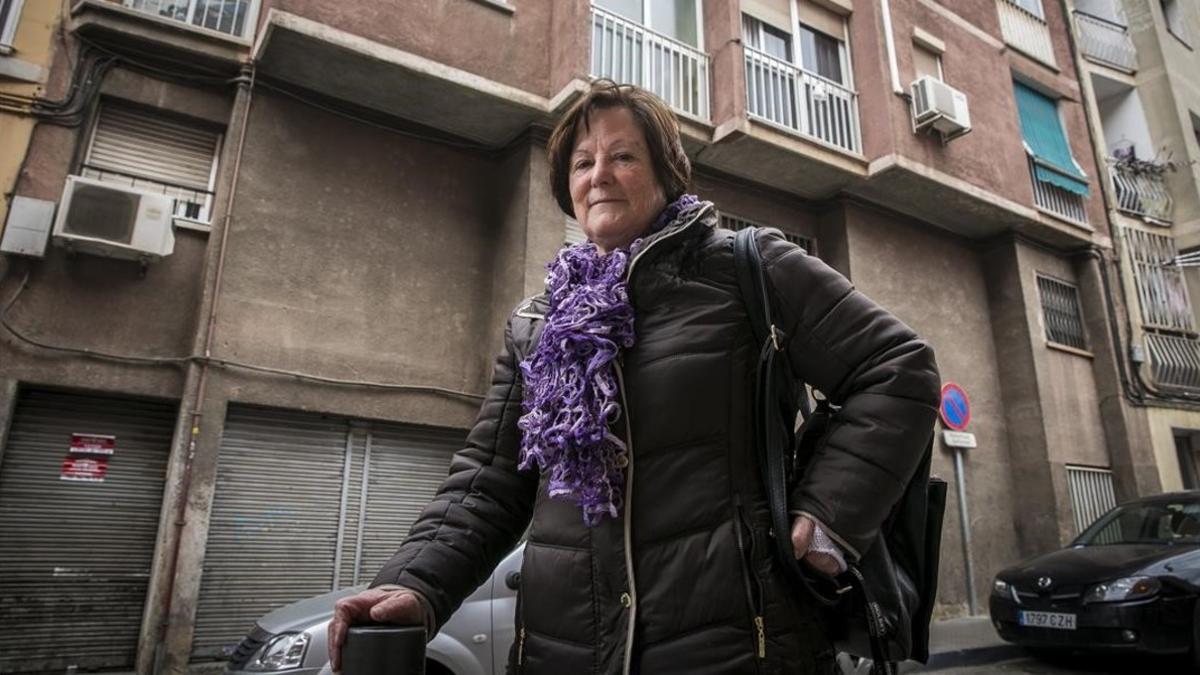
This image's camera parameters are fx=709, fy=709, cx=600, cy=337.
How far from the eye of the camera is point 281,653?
A: 13.3ft

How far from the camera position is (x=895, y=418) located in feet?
4.37

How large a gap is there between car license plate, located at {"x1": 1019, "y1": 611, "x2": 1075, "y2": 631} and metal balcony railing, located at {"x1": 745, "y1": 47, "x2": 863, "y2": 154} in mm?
6190

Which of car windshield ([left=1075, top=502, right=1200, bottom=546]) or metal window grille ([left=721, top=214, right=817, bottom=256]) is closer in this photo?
car windshield ([left=1075, top=502, right=1200, bottom=546])

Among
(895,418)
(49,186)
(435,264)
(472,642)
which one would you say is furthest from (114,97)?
(895,418)

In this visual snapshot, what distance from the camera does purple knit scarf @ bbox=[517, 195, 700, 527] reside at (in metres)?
1.47

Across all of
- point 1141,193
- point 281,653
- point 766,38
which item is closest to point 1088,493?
point 1141,193

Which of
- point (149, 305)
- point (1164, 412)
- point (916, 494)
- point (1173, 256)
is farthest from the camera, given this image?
point (1173, 256)

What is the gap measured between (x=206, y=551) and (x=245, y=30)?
530 centimetres

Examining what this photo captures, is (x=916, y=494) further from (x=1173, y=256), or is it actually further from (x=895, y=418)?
(x=1173, y=256)

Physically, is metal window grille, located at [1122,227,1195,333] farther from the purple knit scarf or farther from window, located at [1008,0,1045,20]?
the purple knit scarf

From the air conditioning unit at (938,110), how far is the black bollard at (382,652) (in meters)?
11.0

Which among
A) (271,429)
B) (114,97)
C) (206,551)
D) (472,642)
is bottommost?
(472,642)

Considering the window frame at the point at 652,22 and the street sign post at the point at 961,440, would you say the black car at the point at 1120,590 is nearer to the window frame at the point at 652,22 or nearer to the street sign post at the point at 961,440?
the street sign post at the point at 961,440

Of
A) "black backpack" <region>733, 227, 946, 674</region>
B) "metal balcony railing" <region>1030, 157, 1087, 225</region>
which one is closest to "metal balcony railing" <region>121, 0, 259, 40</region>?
"black backpack" <region>733, 227, 946, 674</region>
